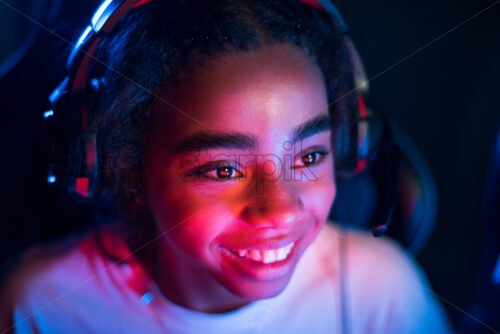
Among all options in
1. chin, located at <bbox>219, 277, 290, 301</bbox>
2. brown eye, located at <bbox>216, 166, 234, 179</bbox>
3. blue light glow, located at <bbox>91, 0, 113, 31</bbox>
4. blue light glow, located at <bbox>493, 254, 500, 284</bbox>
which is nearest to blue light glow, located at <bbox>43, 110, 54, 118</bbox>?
blue light glow, located at <bbox>91, 0, 113, 31</bbox>

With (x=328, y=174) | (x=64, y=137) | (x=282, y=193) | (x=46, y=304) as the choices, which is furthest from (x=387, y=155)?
(x=46, y=304)

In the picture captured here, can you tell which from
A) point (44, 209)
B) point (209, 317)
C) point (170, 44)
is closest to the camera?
point (170, 44)

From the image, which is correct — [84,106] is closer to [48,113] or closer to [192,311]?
[48,113]

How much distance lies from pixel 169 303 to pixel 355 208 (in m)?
0.43

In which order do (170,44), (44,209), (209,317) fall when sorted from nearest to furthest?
(170,44) → (209,317) → (44,209)

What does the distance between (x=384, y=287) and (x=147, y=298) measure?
432 millimetres

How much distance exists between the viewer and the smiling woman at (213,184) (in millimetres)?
440

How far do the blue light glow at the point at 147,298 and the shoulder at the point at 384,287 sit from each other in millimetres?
342

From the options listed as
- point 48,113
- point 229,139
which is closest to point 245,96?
point 229,139

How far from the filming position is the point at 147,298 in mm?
574

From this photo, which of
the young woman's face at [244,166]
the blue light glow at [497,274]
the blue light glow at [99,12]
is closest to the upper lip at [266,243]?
the young woman's face at [244,166]

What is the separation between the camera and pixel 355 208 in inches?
30.5

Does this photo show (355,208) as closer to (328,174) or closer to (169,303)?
(328,174)

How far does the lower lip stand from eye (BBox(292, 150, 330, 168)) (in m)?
0.15
